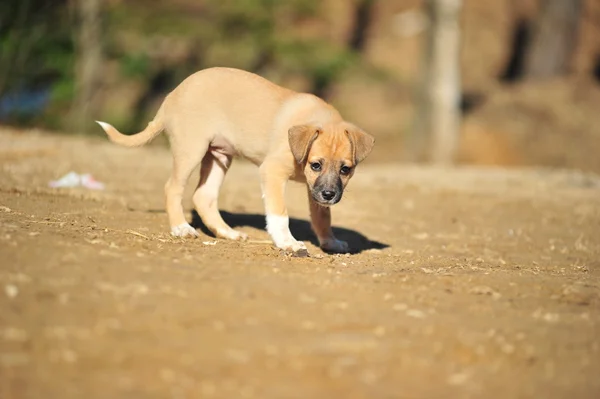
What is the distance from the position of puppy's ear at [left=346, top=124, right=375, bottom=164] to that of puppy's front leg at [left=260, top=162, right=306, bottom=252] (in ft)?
1.94

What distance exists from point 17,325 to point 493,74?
2180cm

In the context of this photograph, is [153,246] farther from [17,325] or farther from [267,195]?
[17,325]

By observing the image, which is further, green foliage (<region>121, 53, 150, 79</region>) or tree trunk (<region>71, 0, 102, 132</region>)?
green foliage (<region>121, 53, 150, 79</region>)

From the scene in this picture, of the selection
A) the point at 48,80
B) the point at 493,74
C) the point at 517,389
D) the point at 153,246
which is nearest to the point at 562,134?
the point at 493,74

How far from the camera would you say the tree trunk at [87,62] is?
1941cm

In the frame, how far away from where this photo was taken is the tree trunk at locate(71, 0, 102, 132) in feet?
63.7

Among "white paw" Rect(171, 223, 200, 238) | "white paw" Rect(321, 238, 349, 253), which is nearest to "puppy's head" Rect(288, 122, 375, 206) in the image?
"white paw" Rect(321, 238, 349, 253)

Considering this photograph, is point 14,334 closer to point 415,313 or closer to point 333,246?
point 415,313

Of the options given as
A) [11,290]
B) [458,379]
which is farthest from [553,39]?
[11,290]

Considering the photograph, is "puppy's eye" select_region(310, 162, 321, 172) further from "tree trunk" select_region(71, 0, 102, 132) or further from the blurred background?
"tree trunk" select_region(71, 0, 102, 132)

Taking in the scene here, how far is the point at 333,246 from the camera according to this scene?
7.72 metres

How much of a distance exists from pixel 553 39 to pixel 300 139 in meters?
16.7

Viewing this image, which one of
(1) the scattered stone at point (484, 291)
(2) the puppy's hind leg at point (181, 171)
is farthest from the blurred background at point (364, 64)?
(1) the scattered stone at point (484, 291)

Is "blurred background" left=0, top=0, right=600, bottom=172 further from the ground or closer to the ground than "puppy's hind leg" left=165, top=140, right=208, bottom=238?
further from the ground
